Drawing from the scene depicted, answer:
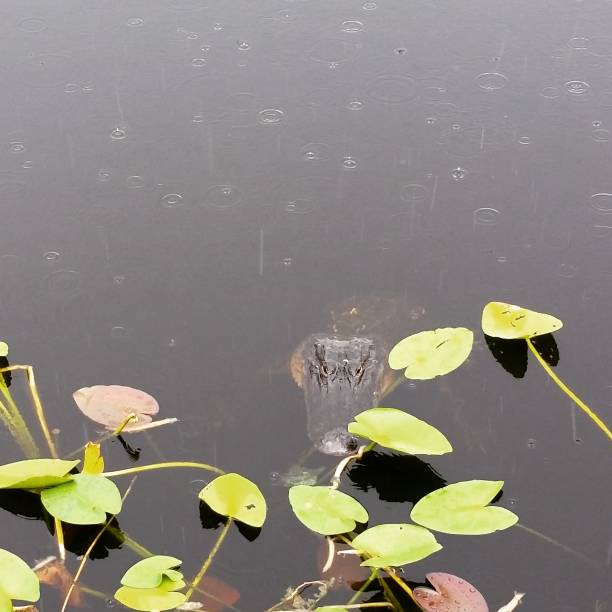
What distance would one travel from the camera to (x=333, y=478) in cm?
143

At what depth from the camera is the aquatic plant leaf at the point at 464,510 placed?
1325 millimetres

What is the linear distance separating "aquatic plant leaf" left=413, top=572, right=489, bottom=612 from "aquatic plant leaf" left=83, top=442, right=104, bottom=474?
1.87ft

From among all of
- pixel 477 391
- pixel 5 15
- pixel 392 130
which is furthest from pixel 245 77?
pixel 477 391

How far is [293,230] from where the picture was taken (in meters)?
1.91

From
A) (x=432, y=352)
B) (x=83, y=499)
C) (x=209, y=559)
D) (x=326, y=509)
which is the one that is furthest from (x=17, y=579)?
(x=432, y=352)

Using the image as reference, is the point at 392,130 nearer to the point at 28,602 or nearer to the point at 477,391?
the point at 477,391

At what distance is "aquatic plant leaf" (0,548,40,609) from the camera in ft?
4.10

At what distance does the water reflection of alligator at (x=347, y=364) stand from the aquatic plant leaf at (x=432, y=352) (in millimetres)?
41

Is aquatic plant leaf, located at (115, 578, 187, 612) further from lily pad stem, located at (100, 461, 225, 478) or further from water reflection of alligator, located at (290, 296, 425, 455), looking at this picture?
water reflection of alligator, located at (290, 296, 425, 455)

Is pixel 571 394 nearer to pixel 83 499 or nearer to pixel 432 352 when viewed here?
pixel 432 352

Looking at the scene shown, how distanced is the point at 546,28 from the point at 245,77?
0.93 meters

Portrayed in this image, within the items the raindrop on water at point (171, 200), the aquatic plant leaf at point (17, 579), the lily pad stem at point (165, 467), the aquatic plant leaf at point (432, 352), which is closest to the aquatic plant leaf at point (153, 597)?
the aquatic plant leaf at point (17, 579)

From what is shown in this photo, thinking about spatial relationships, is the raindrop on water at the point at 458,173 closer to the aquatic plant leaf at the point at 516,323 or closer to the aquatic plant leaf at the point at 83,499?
the aquatic plant leaf at the point at 516,323

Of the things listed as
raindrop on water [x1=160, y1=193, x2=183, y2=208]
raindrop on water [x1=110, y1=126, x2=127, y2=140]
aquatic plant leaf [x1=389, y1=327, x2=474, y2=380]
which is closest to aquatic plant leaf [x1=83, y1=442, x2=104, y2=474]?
aquatic plant leaf [x1=389, y1=327, x2=474, y2=380]
